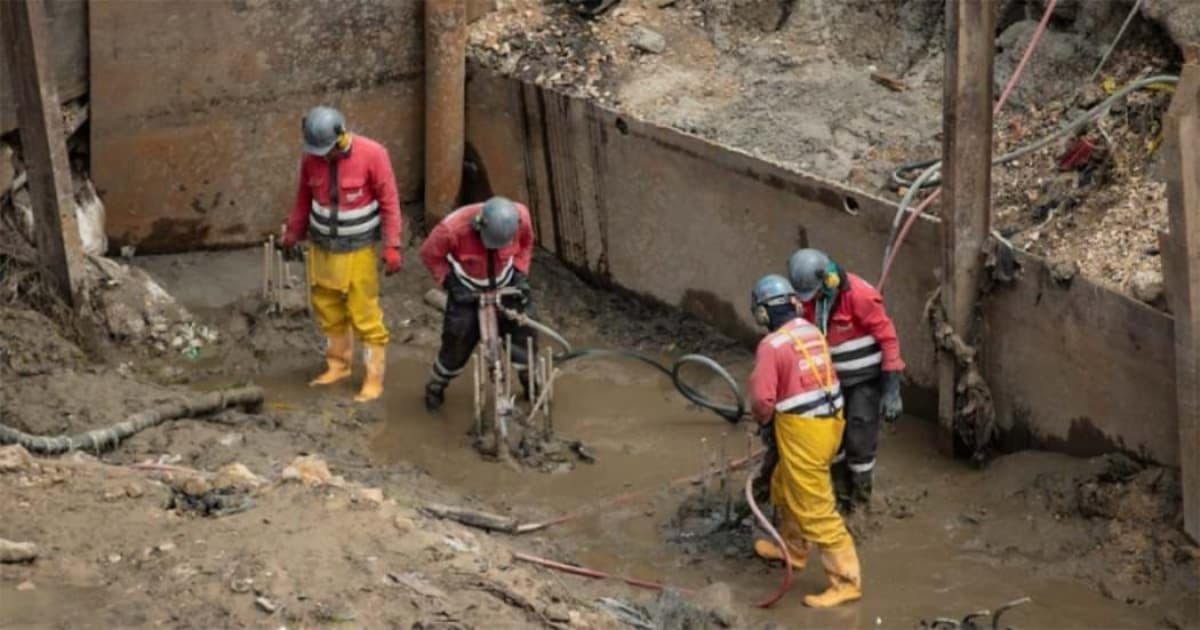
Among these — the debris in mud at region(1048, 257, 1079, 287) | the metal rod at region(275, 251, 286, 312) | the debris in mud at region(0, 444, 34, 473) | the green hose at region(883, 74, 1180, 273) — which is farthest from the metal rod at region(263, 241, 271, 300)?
the debris in mud at region(1048, 257, 1079, 287)

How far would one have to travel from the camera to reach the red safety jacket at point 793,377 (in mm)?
10398

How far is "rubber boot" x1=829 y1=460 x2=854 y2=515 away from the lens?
38.1ft

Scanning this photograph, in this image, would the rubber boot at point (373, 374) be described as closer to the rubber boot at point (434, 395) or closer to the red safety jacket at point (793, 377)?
the rubber boot at point (434, 395)

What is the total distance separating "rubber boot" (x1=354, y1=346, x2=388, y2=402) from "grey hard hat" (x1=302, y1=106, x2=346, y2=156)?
4.64 feet

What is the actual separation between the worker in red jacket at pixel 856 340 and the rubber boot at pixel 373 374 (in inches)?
131

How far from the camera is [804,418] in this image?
10.5 metres

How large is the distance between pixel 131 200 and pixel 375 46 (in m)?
2.08

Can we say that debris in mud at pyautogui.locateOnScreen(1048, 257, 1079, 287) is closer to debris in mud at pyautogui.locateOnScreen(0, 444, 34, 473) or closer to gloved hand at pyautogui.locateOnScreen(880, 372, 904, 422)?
gloved hand at pyautogui.locateOnScreen(880, 372, 904, 422)

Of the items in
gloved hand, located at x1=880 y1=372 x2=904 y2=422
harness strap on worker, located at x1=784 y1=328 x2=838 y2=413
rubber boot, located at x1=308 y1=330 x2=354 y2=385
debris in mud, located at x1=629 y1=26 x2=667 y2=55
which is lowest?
rubber boot, located at x1=308 y1=330 x2=354 y2=385

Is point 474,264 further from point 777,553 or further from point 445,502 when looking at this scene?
point 777,553

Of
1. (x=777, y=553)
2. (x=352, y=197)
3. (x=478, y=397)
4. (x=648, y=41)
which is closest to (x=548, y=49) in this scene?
(x=648, y=41)

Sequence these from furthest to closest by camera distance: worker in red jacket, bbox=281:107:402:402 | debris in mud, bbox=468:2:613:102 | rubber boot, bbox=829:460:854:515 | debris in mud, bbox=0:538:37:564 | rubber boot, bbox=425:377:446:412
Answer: debris in mud, bbox=468:2:613:102
rubber boot, bbox=425:377:446:412
worker in red jacket, bbox=281:107:402:402
rubber boot, bbox=829:460:854:515
debris in mud, bbox=0:538:37:564

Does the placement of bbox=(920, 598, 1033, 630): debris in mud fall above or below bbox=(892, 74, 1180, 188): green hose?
below

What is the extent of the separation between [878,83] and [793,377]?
15.8 feet
